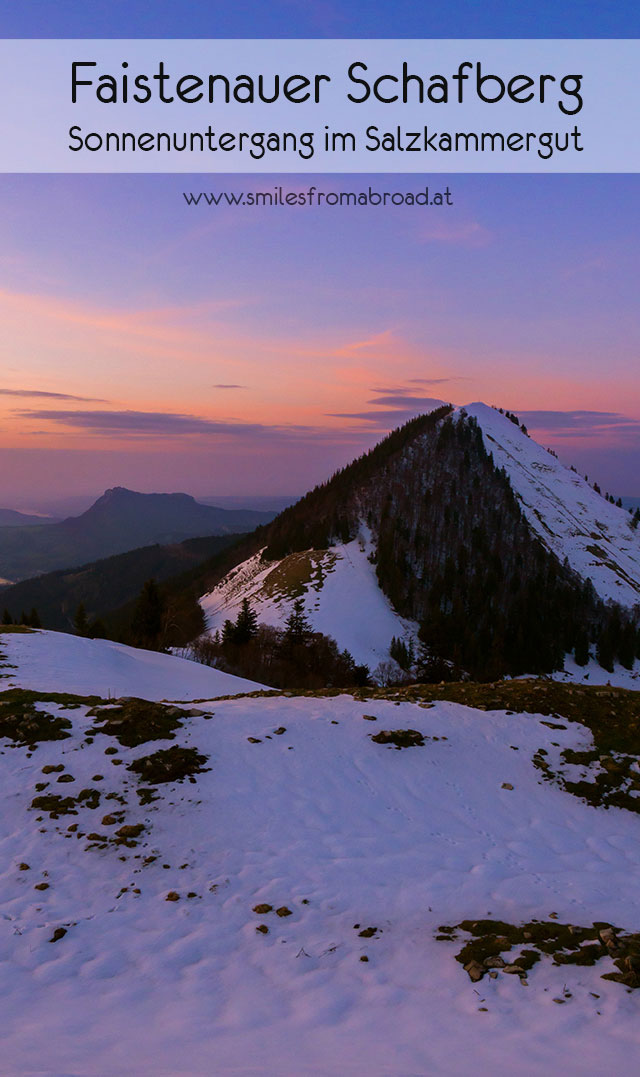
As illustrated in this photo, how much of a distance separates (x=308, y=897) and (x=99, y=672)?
1912 centimetres

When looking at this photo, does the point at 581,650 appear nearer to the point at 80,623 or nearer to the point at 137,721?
the point at 80,623

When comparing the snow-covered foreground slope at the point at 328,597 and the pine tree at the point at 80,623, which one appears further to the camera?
the snow-covered foreground slope at the point at 328,597

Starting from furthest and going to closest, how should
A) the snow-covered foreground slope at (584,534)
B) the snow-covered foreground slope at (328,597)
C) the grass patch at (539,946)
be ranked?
the snow-covered foreground slope at (584,534) → the snow-covered foreground slope at (328,597) → the grass patch at (539,946)

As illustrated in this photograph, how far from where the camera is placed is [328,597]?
A: 12400 centimetres

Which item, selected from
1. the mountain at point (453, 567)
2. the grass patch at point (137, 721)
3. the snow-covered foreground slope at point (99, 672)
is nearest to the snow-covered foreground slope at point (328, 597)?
the mountain at point (453, 567)

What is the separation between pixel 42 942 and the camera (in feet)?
29.9

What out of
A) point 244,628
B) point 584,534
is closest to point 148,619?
point 244,628

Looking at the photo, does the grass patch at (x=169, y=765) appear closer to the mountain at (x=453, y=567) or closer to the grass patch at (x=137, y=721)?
the grass patch at (x=137, y=721)

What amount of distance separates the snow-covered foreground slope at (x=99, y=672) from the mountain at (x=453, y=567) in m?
67.0

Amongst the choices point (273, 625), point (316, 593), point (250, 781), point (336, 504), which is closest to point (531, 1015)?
point (250, 781)

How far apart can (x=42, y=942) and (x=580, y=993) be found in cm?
797

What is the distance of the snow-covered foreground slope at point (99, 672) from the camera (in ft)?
75.7

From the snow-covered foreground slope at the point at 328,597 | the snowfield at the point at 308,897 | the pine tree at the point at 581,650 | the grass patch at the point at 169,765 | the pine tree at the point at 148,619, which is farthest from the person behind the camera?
the pine tree at the point at 581,650

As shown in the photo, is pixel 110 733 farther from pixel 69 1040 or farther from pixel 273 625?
pixel 273 625
